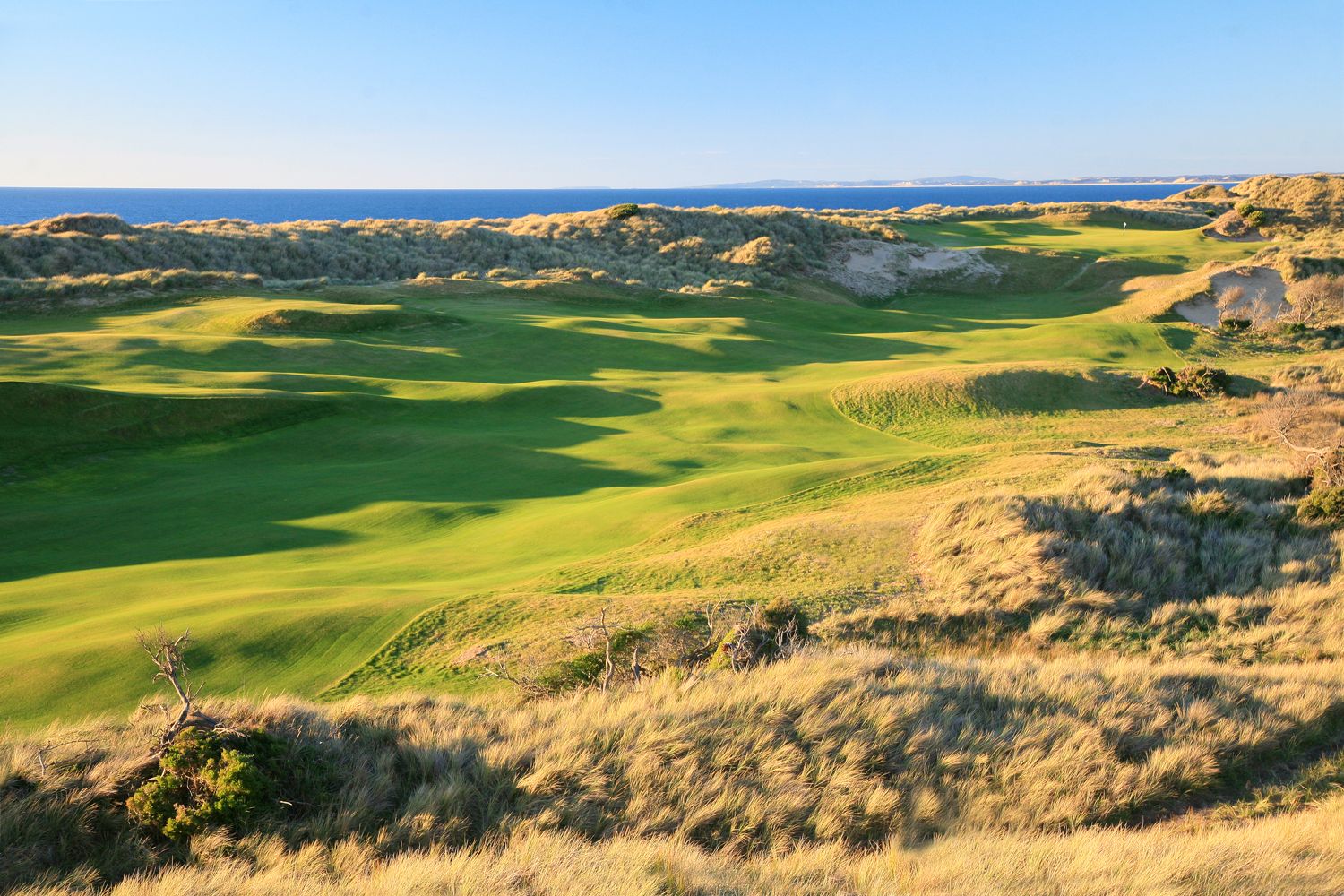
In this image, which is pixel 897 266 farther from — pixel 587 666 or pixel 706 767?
pixel 706 767

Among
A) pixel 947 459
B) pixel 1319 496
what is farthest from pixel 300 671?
pixel 1319 496

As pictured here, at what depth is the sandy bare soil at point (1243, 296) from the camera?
123ft

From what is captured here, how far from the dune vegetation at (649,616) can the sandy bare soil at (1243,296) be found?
322 inches

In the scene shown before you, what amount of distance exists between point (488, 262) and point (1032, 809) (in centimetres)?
5293

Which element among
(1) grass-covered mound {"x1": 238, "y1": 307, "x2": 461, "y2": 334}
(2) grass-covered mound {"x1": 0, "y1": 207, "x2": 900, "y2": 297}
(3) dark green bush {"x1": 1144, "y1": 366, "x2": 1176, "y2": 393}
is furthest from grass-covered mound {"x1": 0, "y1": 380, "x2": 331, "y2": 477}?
(2) grass-covered mound {"x1": 0, "y1": 207, "x2": 900, "y2": 297}

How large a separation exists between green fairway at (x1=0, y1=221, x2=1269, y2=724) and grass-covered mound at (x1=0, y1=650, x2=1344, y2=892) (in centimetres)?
287

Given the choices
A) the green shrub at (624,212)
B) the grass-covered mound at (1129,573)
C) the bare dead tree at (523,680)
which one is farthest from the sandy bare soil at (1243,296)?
the bare dead tree at (523,680)

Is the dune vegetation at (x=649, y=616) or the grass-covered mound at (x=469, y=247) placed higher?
the grass-covered mound at (x=469, y=247)

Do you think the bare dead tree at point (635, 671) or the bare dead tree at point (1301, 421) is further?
the bare dead tree at point (1301, 421)

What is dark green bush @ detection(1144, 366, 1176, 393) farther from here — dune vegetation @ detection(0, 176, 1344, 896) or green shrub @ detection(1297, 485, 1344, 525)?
green shrub @ detection(1297, 485, 1344, 525)

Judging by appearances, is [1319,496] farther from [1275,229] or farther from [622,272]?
[1275,229]

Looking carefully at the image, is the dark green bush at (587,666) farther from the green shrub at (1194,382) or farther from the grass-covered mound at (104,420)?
the green shrub at (1194,382)

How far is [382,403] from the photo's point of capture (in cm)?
2194

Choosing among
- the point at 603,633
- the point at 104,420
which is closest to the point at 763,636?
the point at 603,633
